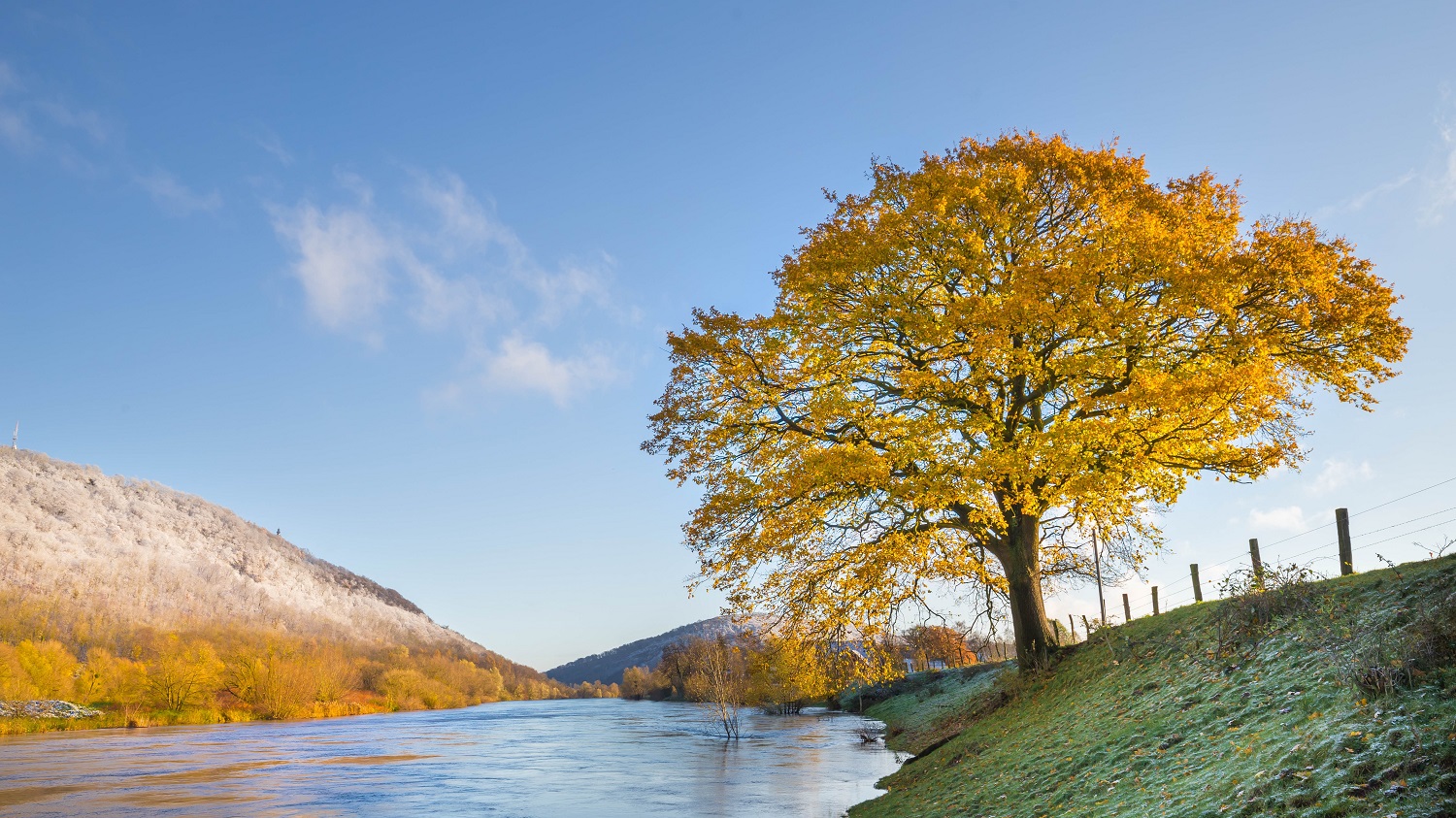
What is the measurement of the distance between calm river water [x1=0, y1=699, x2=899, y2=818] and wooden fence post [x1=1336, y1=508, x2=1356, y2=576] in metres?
12.4

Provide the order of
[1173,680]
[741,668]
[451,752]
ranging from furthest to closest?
[741,668]
[451,752]
[1173,680]

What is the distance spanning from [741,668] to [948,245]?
234 ft

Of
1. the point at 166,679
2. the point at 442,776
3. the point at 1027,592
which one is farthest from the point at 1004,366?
the point at 166,679

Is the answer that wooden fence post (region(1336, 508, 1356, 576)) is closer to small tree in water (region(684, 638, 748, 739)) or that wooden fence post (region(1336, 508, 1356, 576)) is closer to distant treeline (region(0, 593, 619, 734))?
small tree in water (region(684, 638, 748, 739))

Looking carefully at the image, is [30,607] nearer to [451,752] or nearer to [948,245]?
[451,752]

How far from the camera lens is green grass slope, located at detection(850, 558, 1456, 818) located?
24.2 feet

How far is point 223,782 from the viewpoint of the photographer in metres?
25.5

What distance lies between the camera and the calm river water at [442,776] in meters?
20.4

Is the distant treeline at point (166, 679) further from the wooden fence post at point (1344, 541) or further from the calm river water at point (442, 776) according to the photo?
the wooden fence post at point (1344, 541)

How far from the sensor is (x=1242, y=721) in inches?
404

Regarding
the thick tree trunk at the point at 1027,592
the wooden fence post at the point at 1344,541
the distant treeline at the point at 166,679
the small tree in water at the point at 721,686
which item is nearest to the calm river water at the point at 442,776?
the small tree in water at the point at 721,686

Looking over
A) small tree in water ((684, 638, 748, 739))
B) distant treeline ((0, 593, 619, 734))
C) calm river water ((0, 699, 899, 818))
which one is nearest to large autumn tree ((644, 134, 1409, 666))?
calm river water ((0, 699, 899, 818))

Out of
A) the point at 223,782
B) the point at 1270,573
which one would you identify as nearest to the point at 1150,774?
the point at 1270,573

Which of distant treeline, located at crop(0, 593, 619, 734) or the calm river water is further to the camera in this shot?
distant treeline, located at crop(0, 593, 619, 734)
